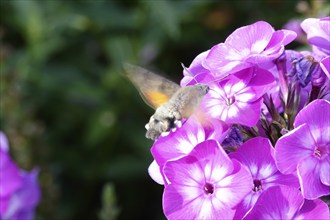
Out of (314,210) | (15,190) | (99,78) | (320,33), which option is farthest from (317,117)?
(99,78)

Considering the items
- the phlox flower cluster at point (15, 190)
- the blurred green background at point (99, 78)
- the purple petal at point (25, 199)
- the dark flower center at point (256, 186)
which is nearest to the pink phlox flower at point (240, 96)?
the dark flower center at point (256, 186)

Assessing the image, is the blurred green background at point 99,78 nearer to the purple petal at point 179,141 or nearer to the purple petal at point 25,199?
the purple petal at point 25,199

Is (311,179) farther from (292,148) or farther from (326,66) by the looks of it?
(326,66)

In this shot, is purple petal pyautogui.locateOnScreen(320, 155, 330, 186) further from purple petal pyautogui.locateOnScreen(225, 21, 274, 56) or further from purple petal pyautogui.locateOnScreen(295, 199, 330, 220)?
purple petal pyautogui.locateOnScreen(225, 21, 274, 56)

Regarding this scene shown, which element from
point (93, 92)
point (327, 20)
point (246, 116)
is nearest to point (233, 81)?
point (246, 116)

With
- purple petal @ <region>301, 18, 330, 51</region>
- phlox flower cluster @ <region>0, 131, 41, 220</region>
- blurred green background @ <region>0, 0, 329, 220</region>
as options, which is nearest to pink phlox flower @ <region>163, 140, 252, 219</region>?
purple petal @ <region>301, 18, 330, 51</region>
